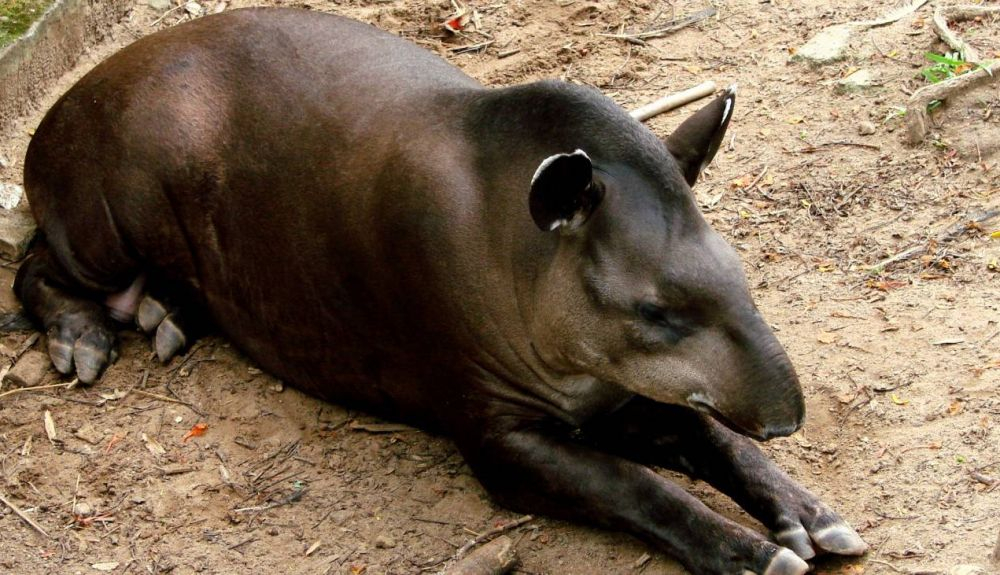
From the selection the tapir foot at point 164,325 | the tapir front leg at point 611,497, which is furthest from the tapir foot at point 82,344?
the tapir front leg at point 611,497

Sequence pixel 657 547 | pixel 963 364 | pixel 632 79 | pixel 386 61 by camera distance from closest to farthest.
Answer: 1. pixel 657 547
2. pixel 963 364
3. pixel 386 61
4. pixel 632 79

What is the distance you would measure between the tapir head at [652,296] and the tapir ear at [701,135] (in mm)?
24

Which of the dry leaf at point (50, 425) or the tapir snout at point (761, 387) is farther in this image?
the dry leaf at point (50, 425)

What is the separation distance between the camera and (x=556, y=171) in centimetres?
512

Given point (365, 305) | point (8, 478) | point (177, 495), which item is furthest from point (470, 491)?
point (8, 478)

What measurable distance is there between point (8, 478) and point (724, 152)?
458 cm

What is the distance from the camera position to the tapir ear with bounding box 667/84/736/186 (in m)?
5.66

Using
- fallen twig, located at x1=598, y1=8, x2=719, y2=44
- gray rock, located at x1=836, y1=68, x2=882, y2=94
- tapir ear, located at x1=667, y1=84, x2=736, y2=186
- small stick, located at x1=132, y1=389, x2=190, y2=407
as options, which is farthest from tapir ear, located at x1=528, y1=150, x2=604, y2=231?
fallen twig, located at x1=598, y1=8, x2=719, y2=44

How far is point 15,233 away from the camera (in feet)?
25.8

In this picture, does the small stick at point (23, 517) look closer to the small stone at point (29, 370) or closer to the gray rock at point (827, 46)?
the small stone at point (29, 370)

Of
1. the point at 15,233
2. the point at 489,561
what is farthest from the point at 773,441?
the point at 15,233

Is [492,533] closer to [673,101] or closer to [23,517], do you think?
[23,517]

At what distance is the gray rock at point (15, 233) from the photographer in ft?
25.8

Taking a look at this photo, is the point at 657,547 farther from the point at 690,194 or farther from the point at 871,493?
the point at 690,194
